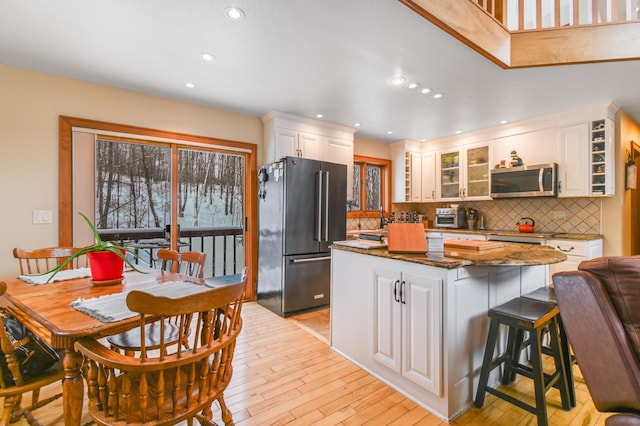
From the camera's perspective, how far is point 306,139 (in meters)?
4.18

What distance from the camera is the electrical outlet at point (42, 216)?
2.77 m

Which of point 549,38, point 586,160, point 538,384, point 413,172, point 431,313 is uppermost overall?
point 549,38

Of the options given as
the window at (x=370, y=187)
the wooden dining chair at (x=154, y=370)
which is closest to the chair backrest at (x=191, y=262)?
the wooden dining chair at (x=154, y=370)

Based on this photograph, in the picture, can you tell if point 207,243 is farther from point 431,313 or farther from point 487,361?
point 487,361

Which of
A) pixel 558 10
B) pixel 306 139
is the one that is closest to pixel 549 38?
pixel 558 10

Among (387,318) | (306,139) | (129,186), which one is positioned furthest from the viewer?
(129,186)

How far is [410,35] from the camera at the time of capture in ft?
7.04

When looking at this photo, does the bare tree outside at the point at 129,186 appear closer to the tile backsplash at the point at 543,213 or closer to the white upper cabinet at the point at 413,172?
the tile backsplash at the point at 543,213

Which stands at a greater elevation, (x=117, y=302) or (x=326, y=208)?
(x=326, y=208)

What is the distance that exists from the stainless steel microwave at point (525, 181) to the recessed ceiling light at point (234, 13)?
12.9ft

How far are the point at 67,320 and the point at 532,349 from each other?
2.24 meters

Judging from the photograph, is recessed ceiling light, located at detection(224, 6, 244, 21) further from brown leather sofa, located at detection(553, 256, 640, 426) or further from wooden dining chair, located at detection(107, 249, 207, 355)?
brown leather sofa, located at detection(553, 256, 640, 426)

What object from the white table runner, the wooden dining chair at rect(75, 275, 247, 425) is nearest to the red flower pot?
the white table runner

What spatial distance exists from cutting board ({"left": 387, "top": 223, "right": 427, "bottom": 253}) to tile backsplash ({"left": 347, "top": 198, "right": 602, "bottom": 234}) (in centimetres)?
299
